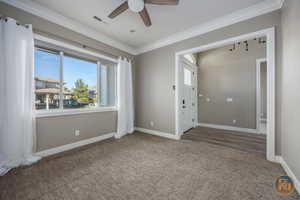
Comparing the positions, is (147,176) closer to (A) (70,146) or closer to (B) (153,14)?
(A) (70,146)

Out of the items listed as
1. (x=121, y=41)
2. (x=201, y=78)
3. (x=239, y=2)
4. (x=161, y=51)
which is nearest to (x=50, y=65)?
(x=121, y=41)

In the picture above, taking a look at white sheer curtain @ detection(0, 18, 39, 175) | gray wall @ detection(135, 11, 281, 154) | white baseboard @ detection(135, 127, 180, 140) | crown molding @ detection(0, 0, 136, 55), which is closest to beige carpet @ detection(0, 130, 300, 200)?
white sheer curtain @ detection(0, 18, 39, 175)

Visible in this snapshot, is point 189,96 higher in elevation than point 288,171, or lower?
higher

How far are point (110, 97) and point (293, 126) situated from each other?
377cm

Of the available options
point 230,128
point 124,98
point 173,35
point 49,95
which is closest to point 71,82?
point 49,95

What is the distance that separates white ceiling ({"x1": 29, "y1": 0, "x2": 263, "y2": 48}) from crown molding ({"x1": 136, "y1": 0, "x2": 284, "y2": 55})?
10cm

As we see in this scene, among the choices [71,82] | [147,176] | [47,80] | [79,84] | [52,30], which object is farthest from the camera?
[79,84]

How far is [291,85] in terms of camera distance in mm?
1609

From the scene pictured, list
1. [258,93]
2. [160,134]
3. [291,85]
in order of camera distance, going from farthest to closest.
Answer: [258,93] → [160,134] → [291,85]

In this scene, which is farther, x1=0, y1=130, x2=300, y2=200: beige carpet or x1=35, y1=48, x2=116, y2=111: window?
x1=35, y1=48, x2=116, y2=111: window

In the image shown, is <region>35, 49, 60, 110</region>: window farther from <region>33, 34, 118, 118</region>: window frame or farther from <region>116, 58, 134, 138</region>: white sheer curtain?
<region>116, 58, 134, 138</region>: white sheer curtain

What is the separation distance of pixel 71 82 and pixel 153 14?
238 centimetres

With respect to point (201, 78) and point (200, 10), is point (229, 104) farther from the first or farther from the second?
point (200, 10)

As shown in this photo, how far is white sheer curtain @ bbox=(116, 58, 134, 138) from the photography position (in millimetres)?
3529
